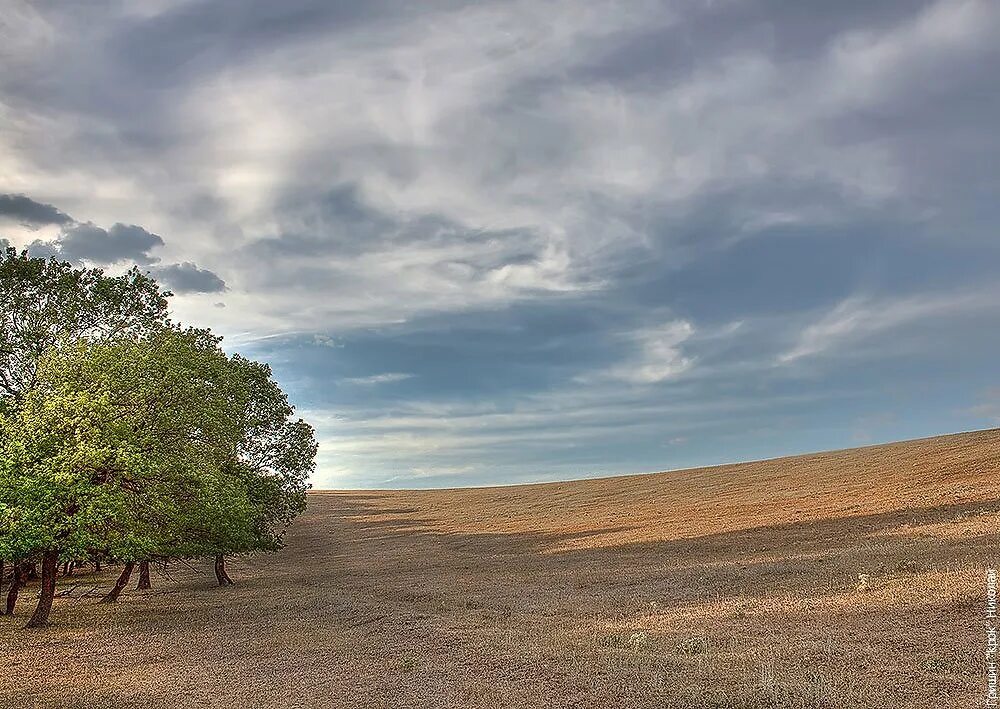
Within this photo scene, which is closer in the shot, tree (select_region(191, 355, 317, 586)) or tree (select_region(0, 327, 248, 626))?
tree (select_region(0, 327, 248, 626))

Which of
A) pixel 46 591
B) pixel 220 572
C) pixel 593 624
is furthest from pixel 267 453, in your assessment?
pixel 593 624

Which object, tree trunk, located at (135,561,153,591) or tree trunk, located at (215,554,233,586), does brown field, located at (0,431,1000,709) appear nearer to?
tree trunk, located at (135,561,153,591)

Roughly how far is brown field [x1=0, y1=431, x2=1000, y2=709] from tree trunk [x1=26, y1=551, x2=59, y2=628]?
33.8 inches

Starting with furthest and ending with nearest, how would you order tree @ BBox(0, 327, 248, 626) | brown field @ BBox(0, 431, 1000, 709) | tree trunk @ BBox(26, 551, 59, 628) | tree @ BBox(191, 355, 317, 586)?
tree @ BBox(191, 355, 317, 586)
tree trunk @ BBox(26, 551, 59, 628)
tree @ BBox(0, 327, 248, 626)
brown field @ BBox(0, 431, 1000, 709)

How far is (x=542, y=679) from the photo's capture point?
2212cm

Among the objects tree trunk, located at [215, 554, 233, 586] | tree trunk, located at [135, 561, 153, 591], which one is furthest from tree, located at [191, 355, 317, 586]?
tree trunk, located at [135, 561, 153, 591]

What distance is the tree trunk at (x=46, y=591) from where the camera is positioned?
35406 mm

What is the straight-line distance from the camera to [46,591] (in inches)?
1426

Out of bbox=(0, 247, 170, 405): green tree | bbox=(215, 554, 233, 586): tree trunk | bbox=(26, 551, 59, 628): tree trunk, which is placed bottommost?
bbox=(215, 554, 233, 586): tree trunk

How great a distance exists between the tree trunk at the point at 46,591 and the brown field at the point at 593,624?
86 centimetres

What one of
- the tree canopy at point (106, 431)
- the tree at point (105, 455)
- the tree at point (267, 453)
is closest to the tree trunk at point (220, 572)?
the tree at point (267, 453)

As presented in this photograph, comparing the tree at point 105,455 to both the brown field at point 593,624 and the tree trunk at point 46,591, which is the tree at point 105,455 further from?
the brown field at point 593,624

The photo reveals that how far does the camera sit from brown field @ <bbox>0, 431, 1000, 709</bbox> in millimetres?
20734

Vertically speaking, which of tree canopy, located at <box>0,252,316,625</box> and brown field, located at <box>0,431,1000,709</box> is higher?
tree canopy, located at <box>0,252,316,625</box>
